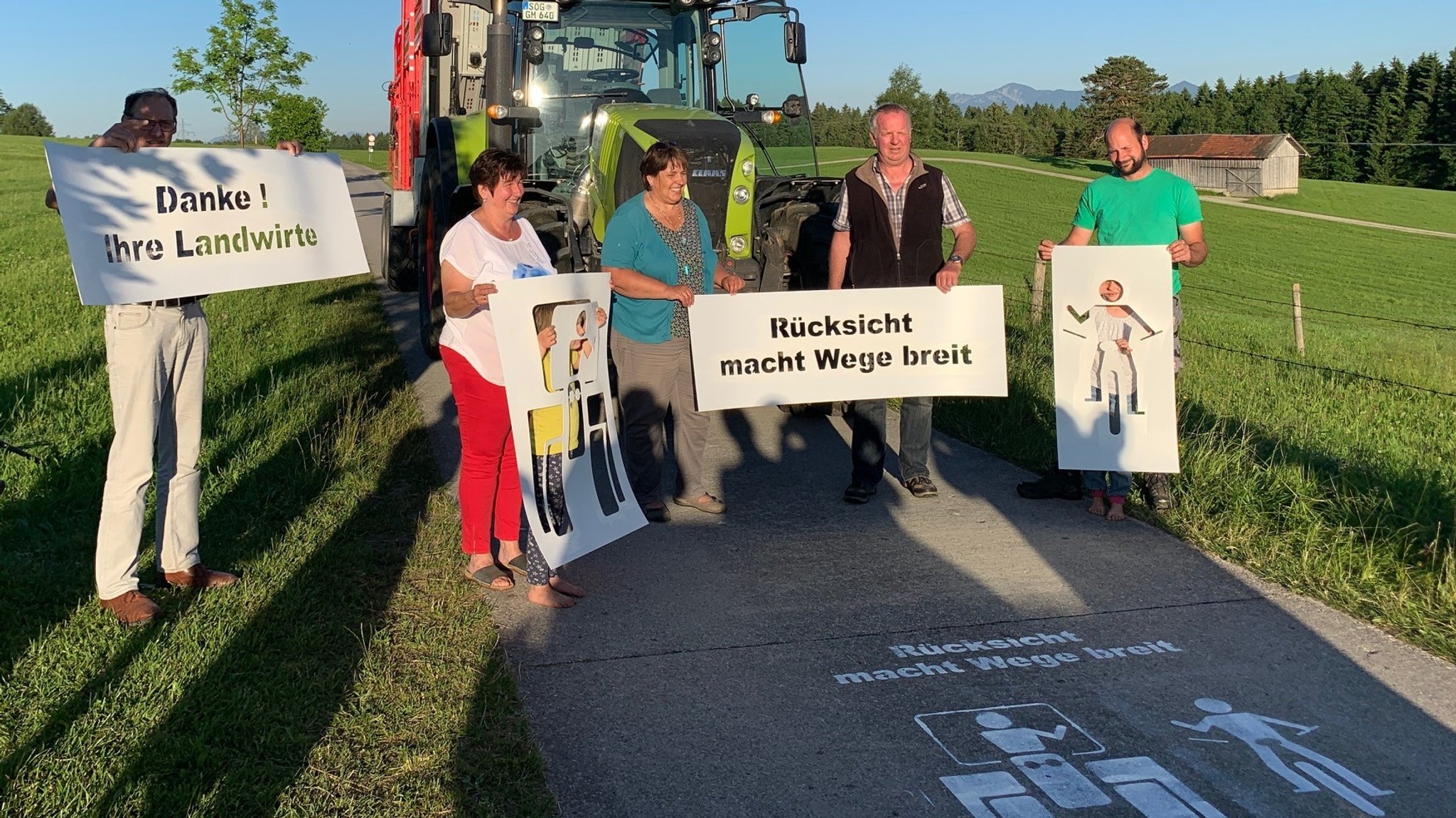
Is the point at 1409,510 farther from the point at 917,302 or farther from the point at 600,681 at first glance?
the point at 600,681

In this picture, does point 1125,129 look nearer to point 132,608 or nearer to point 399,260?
point 132,608

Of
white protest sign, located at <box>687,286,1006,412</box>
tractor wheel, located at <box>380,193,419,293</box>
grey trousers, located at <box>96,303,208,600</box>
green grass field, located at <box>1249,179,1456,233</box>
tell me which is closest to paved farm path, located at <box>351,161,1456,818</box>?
white protest sign, located at <box>687,286,1006,412</box>

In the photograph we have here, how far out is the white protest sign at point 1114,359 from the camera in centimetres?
696

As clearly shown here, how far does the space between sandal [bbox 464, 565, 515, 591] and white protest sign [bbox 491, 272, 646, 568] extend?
38 cm

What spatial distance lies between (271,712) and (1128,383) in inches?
186

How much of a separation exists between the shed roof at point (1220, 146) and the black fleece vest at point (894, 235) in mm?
72102

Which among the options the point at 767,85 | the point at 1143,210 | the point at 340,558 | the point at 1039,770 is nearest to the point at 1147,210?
the point at 1143,210

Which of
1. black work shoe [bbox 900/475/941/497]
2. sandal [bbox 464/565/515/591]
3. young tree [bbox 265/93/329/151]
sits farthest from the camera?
young tree [bbox 265/93/329/151]

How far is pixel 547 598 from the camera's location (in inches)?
225

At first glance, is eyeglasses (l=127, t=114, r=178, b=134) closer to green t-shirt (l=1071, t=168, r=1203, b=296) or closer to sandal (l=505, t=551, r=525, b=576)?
sandal (l=505, t=551, r=525, b=576)

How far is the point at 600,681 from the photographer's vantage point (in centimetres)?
487

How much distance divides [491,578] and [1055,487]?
11.0ft

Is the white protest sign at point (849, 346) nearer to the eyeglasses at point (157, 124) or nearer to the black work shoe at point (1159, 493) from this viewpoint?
the black work shoe at point (1159, 493)

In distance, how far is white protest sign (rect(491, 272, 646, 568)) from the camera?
17.9 feet
